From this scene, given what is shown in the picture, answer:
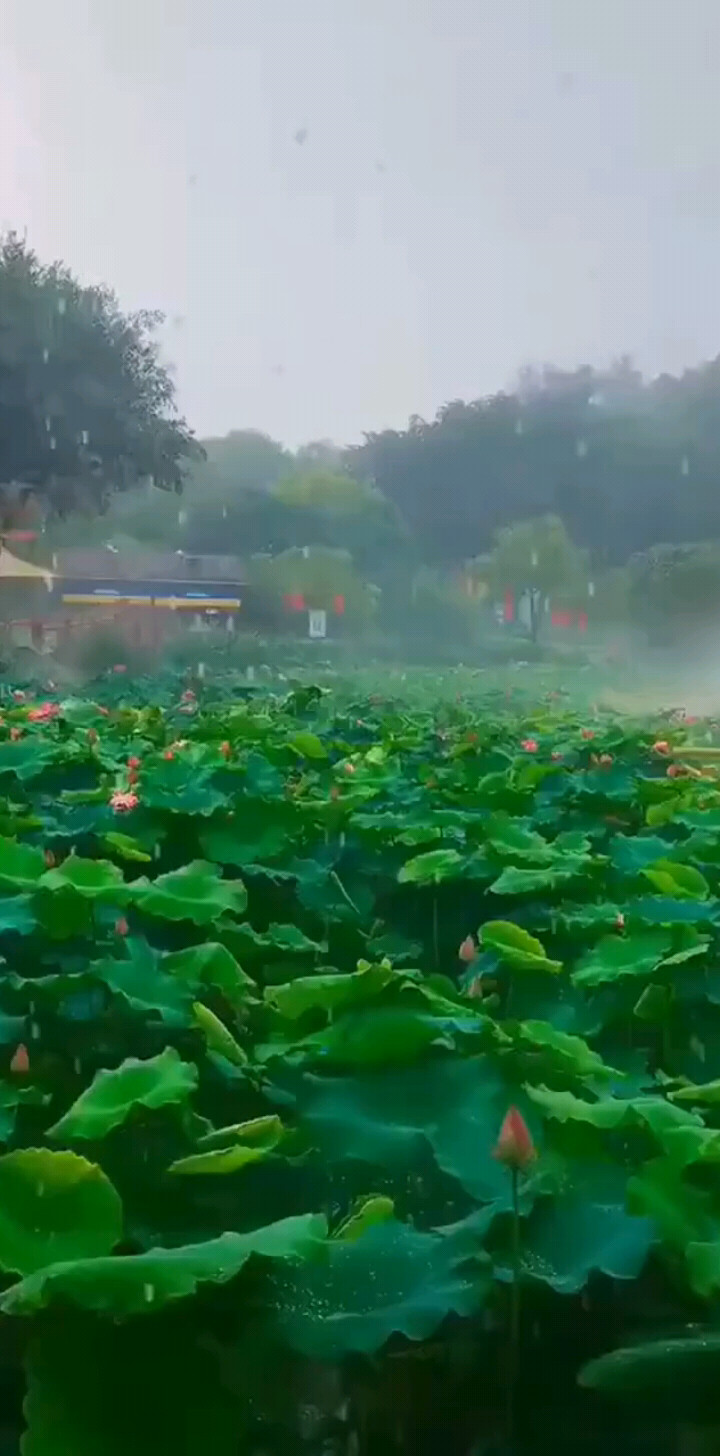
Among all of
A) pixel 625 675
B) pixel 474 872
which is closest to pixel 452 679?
pixel 625 675

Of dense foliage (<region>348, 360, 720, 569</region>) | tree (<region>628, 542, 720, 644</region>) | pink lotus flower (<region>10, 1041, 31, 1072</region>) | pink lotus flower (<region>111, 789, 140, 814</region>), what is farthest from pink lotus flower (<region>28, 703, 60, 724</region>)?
dense foliage (<region>348, 360, 720, 569</region>)

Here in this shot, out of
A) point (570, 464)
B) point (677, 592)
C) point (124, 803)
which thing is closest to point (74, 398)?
point (570, 464)

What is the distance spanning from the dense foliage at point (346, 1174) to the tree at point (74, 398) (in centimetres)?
980

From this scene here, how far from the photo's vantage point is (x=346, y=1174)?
681 mm

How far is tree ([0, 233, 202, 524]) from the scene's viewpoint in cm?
1056

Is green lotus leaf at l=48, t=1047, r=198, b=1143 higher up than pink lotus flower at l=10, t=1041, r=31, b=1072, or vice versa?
green lotus leaf at l=48, t=1047, r=198, b=1143

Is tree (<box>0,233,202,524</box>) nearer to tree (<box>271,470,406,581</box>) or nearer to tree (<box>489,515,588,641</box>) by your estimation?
tree (<box>271,470,406,581</box>)

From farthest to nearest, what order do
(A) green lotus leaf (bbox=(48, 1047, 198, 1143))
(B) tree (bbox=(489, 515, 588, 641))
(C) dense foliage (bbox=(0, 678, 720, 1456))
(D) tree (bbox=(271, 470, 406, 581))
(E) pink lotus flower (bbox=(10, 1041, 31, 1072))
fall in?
(D) tree (bbox=(271, 470, 406, 581)) < (B) tree (bbox=(489, 515, 588, 641)) < (E) pink lotus flower (bbox=(10, 1041, 31, 1072)) < (A) green lotus leaf (bbox=(48, 1047, 198, 1143)) < (C) dense foliage (bbox=(0, 678, 720, 1456))

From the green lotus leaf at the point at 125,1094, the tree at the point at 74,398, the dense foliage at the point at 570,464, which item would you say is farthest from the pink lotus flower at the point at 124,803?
the tree at the point at 74,398

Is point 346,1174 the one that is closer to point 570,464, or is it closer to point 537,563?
point 537,563

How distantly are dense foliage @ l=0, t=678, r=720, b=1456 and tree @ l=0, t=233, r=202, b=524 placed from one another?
9.80m

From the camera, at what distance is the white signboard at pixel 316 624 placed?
9.92m

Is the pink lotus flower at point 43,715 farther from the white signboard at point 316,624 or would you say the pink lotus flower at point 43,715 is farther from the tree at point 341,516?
the tree at point 341,516

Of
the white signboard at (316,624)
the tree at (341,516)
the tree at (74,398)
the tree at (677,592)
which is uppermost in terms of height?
the tree at (74,398)
